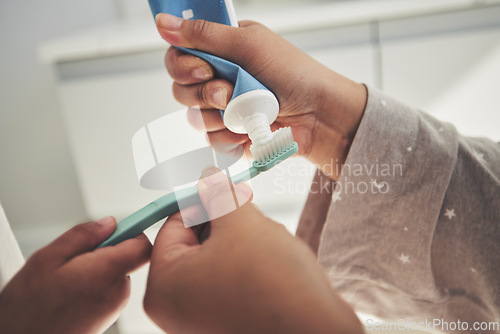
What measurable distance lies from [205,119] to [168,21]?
0.11 metres

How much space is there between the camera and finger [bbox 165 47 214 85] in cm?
34

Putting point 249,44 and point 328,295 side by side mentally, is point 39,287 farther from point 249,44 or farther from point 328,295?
point 249,44

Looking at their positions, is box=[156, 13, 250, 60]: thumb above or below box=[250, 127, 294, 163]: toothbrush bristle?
above

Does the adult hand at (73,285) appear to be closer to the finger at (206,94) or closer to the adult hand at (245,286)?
the adult hand at (245,286)

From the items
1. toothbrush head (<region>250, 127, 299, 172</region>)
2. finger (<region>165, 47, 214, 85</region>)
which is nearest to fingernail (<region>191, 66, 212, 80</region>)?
finger (<region>165, 47, 214, 85</region>)

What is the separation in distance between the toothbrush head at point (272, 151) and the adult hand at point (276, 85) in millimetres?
66

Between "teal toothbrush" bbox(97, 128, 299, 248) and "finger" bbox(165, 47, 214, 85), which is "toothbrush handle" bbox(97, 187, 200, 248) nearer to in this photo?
"teal toothbrush" bbox(97, 128, 299, 248)

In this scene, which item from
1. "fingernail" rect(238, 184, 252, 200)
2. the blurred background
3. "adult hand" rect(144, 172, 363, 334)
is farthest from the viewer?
the blurred background

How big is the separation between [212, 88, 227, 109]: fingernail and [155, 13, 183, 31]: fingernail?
0.24 feet

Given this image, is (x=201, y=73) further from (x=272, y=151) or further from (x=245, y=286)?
(x=245, y=286)

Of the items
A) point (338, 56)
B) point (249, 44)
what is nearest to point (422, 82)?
point (338, 56)

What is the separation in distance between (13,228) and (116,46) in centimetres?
36

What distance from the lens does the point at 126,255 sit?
0.66ft

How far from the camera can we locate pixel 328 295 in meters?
0.13
